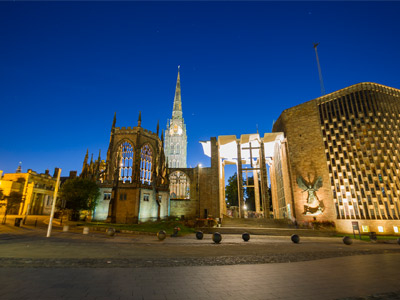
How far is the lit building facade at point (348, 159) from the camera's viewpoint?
26.0 metres

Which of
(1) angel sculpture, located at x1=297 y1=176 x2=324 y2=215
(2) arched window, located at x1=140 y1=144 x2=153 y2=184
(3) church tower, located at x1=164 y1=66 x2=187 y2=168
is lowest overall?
(1) angel sculpture, located at x1=297 y1=176 x2=324 y2=215

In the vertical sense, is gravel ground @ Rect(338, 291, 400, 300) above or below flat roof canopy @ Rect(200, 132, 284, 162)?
below

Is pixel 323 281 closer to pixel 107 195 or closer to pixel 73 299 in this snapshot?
pixel 73 299

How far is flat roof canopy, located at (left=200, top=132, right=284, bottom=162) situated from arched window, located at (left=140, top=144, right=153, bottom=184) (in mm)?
11705

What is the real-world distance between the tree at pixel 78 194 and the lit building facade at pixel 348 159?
102ft

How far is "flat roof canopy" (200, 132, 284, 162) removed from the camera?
1516 inches

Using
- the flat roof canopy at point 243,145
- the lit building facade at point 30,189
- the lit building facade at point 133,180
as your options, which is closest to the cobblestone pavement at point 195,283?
the lit building facade at point 133,180

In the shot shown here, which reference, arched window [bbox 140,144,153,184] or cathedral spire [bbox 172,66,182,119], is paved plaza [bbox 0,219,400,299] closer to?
arched window [bbox 140,144,153,184]

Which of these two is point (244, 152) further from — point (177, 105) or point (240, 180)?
point (177, 105)

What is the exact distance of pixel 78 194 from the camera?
30547 mm

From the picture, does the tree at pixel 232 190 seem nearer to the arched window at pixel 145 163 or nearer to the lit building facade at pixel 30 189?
the arched window at pixel 145 163

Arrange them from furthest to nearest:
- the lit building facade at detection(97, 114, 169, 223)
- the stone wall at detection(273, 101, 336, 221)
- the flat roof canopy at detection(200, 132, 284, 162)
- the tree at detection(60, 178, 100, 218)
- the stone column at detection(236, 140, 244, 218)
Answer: the flat roof canopy at detection(200, 132, 284, 162) < the stone column at detection(236, 140, 244, 218) < the lit building facade at detection(97, 114, 169, 223) < the tree at detection(60, 178, 100, 218) < the stone wall at detection(273, 101, 336, 221)

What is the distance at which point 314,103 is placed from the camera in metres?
32.3

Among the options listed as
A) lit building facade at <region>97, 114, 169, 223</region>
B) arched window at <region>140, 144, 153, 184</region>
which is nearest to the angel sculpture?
lit building facade at <region>97, 114, 169, 223</region>
